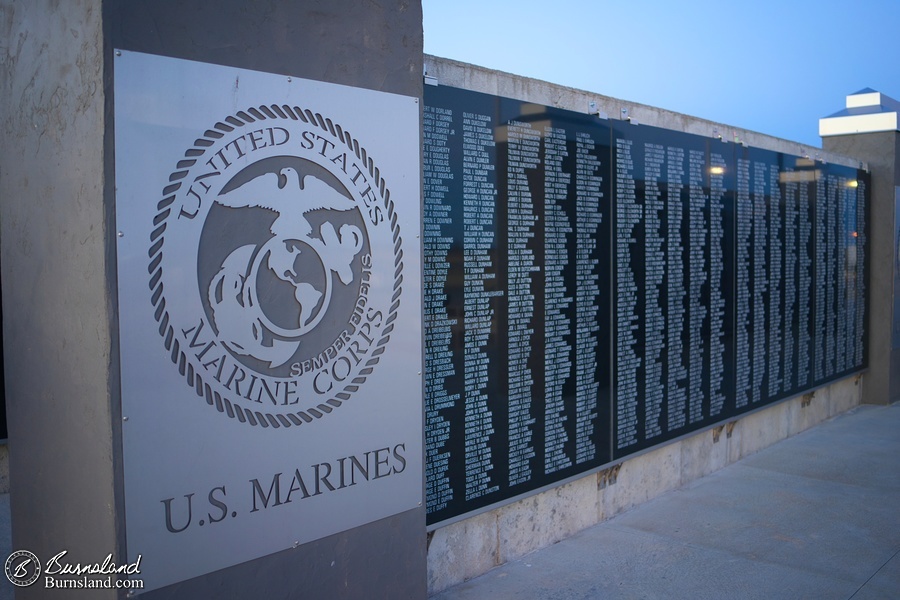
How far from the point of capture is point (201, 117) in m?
2.17

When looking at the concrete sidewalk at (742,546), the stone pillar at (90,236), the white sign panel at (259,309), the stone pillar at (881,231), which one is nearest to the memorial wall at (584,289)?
the concrete sidewalk at (742,546)

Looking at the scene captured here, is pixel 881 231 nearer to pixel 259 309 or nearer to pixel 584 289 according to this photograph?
pixel 584 289

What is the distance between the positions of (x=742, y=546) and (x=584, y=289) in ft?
4.95

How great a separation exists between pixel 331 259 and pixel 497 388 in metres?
1.42

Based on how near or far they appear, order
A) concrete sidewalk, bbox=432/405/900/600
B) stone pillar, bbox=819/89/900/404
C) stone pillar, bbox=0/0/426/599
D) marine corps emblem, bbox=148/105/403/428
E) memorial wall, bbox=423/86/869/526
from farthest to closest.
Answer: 1. stone pillar, bbox=819/89/900/404
2. concrete sidewalk, bbox=432/405/900/600
3. memorial wall, bbox=423/86/869/526
4. marine corps emblem, bbox=148/105/403/428
5. stone pillar, bbox=0/0/426/599

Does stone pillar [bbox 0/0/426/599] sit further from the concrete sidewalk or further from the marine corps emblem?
the concrete sidewalk

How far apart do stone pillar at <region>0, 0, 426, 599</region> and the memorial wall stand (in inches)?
30.1

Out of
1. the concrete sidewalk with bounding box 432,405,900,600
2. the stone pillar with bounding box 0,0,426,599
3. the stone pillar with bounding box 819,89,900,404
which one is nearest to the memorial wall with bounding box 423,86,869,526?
the concrete sidewalk with bounding box 432,405,900,600

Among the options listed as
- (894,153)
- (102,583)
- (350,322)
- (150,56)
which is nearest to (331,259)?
(350,322)

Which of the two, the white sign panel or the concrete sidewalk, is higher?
the white sign panel

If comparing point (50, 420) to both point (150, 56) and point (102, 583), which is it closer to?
point (102, 583)

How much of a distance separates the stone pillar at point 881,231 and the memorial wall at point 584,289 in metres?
1.93

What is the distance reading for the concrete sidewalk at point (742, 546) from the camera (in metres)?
3.57

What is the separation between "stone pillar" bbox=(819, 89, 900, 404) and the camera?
7.90 metres
